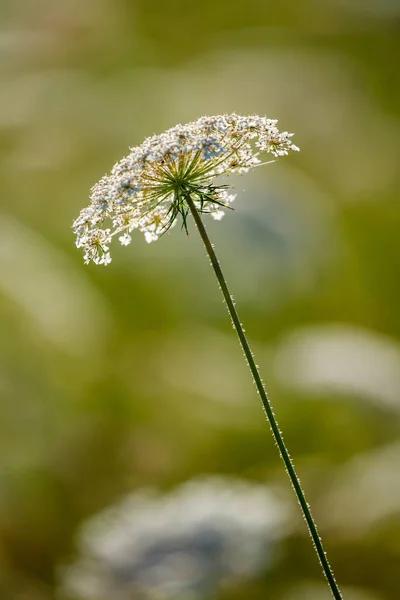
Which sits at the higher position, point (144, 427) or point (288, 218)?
point (288, 218)

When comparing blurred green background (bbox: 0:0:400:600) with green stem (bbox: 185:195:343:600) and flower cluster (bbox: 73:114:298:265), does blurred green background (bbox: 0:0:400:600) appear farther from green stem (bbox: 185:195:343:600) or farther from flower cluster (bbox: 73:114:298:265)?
flower cluster (bbox: 73:114:298:265)

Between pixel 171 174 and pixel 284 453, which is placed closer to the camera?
pixel 284 453

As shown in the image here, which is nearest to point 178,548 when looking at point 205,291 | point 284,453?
point 284,453

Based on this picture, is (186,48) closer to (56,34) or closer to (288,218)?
(56,34)

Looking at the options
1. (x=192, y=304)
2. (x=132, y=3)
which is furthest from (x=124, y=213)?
(x=132, y=3)

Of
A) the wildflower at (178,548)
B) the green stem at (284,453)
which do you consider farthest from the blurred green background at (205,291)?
the green stem at (284,453)

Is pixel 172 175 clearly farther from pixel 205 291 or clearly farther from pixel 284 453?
pixel 205 291

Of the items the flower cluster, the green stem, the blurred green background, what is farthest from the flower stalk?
the blurred green background
